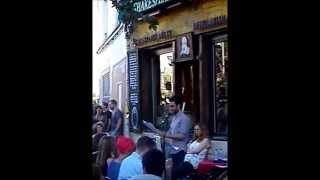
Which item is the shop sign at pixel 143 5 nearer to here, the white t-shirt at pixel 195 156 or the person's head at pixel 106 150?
the person's head at pixel 106 150

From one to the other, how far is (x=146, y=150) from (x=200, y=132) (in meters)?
0.29

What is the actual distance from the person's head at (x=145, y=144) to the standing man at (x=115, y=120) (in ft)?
0.28

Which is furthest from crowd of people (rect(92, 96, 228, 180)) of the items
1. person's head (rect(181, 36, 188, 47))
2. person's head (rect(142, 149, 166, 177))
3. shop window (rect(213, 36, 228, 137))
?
person's head (rect(181, 36, 188, 47))

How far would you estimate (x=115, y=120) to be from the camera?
1727 mm

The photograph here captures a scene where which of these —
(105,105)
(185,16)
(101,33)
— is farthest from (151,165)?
(185,16)

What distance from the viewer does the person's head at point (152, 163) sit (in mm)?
1787

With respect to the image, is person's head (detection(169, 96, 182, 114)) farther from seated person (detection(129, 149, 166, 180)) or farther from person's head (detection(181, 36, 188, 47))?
person's head (detection(181, 36, 188, 47))

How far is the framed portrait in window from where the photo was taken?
2.23 m

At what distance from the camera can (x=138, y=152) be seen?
1.85 metres

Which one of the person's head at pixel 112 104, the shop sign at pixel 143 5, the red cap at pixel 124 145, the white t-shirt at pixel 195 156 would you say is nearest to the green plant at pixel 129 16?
the shop sign at pixel 143 5

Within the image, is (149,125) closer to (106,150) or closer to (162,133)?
(162,133)
